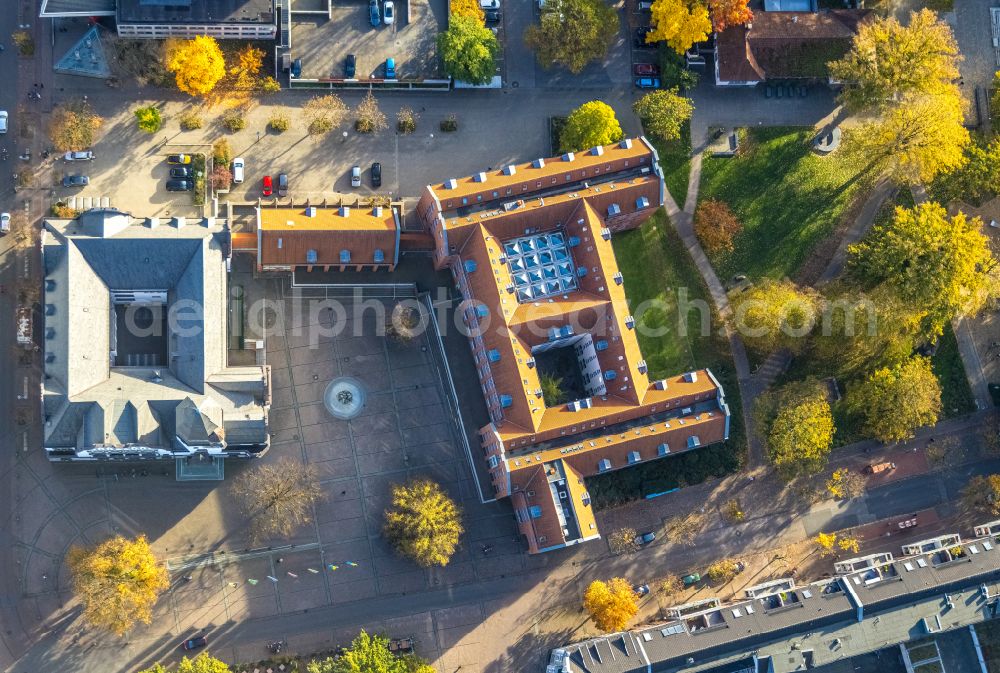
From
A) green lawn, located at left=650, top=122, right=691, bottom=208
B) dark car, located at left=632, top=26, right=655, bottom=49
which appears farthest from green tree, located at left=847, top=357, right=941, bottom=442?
dark car, located at left=632, top=26, right=655, bottom=49

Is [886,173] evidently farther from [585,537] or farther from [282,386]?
[282,386]

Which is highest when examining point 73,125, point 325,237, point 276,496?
point 73,125

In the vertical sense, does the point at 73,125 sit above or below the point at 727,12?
below

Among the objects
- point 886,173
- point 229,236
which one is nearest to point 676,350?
point 886,173

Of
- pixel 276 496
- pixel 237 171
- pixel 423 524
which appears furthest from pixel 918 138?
pixel 276 496

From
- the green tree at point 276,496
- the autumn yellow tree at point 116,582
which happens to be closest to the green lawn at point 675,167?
the green tree at point 276,496

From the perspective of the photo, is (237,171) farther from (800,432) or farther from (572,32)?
(800,432)

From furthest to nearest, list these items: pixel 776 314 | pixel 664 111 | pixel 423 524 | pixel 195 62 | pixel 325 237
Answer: pixel 664 111 → pixel 776 314 → pixel 195 62 → pixel 325 237 → pixel 423 524
